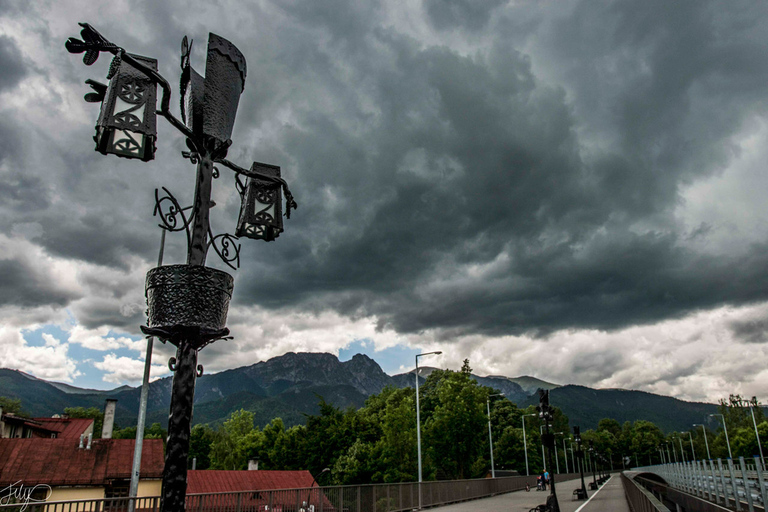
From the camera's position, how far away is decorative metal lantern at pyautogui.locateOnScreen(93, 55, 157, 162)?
4.11m

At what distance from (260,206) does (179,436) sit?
281cm

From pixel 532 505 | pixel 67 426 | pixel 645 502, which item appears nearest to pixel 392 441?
pixel 532 505

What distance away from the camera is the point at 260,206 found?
5.75 metres

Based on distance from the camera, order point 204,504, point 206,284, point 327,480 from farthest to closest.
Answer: point 327,480
point 204,504
point 206,284

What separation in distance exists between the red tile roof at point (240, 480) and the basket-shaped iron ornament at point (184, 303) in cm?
3342

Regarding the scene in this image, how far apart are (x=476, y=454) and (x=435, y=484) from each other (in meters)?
27.5

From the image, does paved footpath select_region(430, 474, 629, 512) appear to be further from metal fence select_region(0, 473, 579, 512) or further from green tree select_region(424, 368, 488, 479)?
green tree select_region(424, 368, 488, 479)

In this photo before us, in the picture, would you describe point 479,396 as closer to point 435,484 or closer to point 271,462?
point 435,484

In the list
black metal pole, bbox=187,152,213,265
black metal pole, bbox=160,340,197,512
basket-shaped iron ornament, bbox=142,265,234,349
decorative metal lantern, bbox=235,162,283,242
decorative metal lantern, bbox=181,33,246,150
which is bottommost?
black metal pole, bbox=160,340,197,512

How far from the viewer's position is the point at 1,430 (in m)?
41.7

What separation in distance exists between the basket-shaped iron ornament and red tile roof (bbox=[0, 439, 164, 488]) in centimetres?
3376

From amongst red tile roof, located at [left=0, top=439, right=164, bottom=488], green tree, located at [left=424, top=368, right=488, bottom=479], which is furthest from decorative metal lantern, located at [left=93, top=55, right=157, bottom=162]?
green tree, located at [left=424, top=368, right=488, bottom=479]

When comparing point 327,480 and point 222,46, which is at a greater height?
point 222,46

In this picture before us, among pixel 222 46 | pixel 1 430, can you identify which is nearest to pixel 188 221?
pixel 222 46
